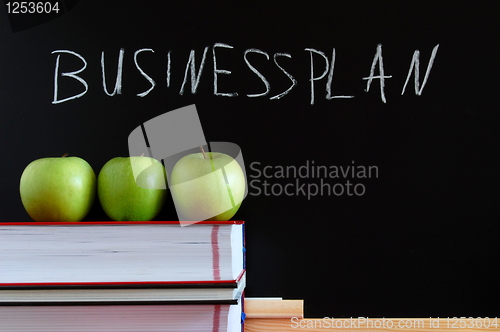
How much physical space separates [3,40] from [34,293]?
617 millimetres

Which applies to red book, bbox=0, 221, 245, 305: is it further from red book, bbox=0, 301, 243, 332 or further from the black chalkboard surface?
the black chalkboard surface

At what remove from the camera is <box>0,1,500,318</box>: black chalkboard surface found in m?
1.01

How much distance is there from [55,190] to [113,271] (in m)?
0.20

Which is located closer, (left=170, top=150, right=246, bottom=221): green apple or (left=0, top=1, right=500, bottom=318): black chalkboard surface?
(left=170, top=150, right=246, bottom=221): green apple

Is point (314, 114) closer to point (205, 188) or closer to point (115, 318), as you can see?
point (205, 188)

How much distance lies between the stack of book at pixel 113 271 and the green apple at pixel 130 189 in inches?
3.0

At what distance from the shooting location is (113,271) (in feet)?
2.54

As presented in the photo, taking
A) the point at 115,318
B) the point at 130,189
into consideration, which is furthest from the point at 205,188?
the point at 115,318

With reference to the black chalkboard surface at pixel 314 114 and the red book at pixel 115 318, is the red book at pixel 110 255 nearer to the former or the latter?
the red book at pixel 115 318

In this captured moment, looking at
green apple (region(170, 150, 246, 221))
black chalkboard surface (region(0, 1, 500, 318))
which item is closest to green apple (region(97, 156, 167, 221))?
green apple (region(170, 150, 246, 221))

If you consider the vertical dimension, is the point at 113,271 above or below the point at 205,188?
below

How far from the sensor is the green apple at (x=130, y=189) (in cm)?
85

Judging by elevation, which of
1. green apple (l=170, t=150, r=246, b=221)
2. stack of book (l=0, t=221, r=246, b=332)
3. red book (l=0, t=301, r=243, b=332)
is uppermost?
green apple (l=170, t=150, r=246, b=221)

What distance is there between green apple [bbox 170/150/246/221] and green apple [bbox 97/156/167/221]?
43 millimetres
